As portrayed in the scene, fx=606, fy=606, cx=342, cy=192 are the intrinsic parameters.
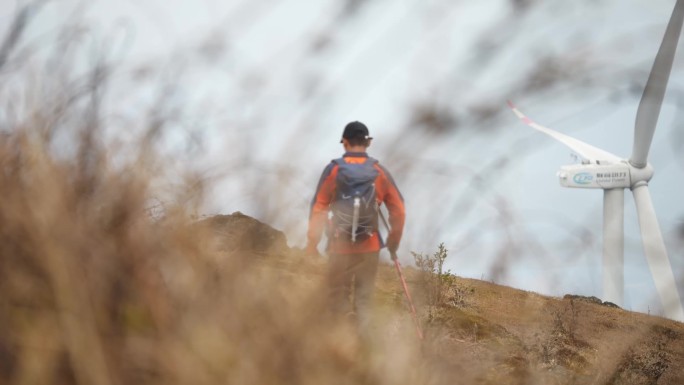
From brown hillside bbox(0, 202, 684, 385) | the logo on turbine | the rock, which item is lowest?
brown hillside bbox(0, 202, 684, 385)

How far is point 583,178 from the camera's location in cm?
3662

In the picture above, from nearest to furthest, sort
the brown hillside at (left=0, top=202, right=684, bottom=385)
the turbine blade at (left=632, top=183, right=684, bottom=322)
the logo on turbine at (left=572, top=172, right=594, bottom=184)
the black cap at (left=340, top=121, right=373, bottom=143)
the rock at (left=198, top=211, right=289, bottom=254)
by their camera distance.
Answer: the brown hillside at (left=0, top=202, right=684, bottom=385)
the rock at (left=198, top=211, right=289, bottom=254)
the turbine blade at (left=632, top=183, right=684, bottom=322)
the black cap at (left=340, top=121, right=373, bottom=143)
the logo on turbine at (left=572, top=172, right=594, bottom=184)

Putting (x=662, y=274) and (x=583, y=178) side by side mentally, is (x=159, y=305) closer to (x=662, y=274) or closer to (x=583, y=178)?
(x=662, y=274)

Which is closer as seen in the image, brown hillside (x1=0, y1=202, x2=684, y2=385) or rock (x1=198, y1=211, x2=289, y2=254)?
brown hillside (x1=0, y1=202, x2=684, y2=385)

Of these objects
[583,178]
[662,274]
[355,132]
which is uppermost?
[583,178]

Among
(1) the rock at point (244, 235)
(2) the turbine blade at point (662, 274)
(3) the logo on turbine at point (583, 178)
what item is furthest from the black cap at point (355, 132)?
(3) the logo on turbine at point (583, 178)

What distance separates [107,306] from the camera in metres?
1.10

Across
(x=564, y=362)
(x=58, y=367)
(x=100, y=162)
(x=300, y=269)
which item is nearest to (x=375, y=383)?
(x=300, y=269)

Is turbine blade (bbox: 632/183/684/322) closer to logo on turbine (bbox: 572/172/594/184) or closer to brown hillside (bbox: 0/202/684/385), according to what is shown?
brown hillside (bbox: 0/202/684/385)

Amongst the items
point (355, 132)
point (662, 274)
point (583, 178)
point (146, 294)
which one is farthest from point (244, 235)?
point (583, 178)

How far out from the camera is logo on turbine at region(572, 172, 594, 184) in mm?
35875

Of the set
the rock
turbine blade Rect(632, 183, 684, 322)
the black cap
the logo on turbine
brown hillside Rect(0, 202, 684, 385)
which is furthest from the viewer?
the logo on turbine

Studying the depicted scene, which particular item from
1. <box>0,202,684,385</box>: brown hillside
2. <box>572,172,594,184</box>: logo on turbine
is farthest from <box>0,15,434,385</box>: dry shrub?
<box>572,172,594,184</box>: logo on turbine

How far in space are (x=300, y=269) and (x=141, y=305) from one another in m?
0.40
